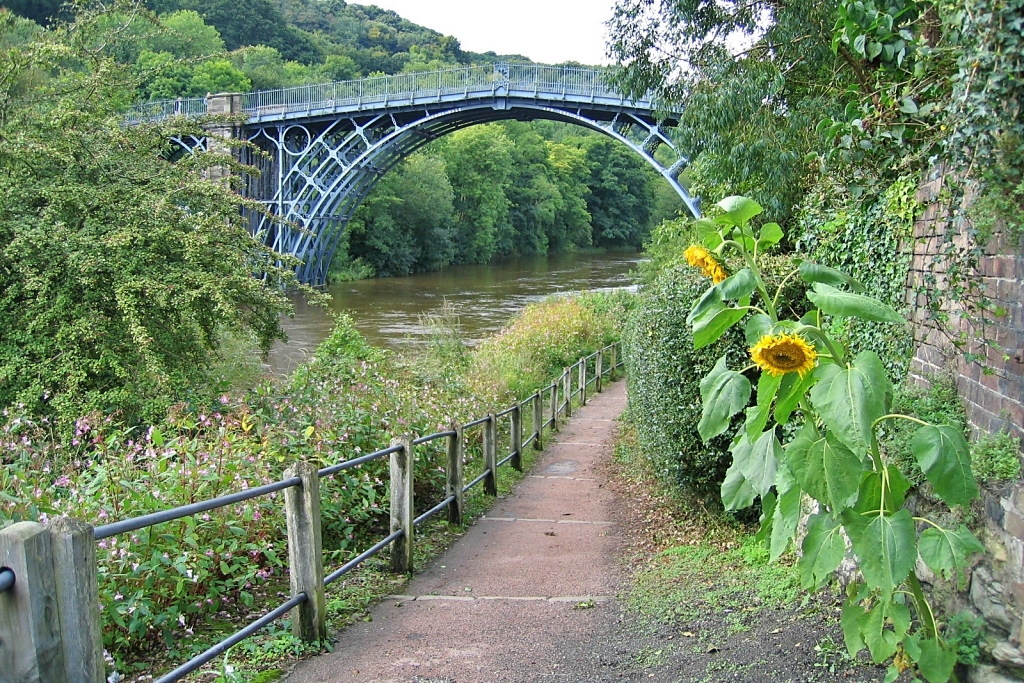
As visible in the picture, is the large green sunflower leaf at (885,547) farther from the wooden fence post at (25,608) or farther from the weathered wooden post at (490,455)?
the weathered wooden post at (490,455)

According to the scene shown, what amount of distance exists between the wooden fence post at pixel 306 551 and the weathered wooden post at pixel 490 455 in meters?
3.43

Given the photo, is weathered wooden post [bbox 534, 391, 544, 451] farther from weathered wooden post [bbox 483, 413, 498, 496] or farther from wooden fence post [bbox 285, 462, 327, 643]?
wooden fence post [bbox 285, 462, 327, 643]

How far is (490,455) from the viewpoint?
7.60 metres

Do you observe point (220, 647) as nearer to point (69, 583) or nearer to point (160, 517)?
point (160, 517)

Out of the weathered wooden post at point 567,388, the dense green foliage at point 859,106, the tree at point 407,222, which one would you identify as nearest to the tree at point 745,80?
the dense green foliage at point 859,106

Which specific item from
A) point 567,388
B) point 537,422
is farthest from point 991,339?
point 567,388

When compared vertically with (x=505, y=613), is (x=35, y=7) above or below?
above

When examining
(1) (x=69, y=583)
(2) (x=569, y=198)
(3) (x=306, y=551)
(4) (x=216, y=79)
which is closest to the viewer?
(1) (x=69, y=583)

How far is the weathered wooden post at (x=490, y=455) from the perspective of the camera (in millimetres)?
7395

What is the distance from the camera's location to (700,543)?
600 cm

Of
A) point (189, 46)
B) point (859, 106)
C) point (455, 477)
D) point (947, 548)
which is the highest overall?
point (189, 46)

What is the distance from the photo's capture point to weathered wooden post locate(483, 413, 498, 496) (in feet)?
24.3

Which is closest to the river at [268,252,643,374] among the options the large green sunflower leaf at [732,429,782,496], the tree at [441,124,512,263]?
the tree at [441,124,512,263]

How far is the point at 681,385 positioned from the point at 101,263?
5422 mm
